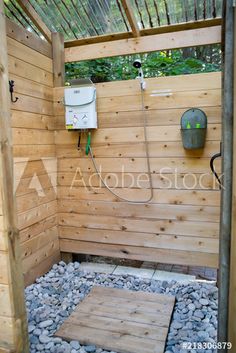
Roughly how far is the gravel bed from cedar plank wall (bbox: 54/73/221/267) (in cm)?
23

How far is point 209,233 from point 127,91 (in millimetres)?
1411

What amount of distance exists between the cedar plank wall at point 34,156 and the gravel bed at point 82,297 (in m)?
0.19

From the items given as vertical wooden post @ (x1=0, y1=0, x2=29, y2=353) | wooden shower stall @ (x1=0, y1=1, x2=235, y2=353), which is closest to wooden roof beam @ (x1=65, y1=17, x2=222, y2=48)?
wooden shower stall @ (x1=0, y1=1, x2=235, y2=353)

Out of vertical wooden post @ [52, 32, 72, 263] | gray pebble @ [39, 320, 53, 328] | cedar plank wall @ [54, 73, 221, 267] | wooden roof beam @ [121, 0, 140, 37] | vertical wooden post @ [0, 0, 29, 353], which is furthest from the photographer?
vertical wooden post @ [52, 32, 72, 263]

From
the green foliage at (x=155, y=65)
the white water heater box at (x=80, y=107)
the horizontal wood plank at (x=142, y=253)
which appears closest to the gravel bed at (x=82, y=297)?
the horizontal wood plank at (x=142, y=253)

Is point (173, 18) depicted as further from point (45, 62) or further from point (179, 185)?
point (179, 185)

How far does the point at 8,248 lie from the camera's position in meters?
1.46

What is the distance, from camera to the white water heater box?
2.58m

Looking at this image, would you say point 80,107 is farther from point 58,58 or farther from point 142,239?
point 142,239

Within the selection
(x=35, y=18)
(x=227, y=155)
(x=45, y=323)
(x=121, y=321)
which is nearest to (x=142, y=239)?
(x=121, y=321)

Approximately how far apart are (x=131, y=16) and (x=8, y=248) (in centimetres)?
194

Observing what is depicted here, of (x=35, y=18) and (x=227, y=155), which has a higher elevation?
(x=35, y=18)

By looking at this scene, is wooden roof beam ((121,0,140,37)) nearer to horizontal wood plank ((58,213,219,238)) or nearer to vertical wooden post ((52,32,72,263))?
vertical wooden post ((52,32,72,263))

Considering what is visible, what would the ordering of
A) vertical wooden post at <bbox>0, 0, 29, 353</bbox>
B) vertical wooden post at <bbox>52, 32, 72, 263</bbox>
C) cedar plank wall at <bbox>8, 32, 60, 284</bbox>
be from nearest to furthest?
vertical wooden post at <bbox>0, 0, 29, 353</bbox> < cedar plank wall at <bbox>8, 32, 60, 284</bbox> < vertical wooden post at <bbox>52, 32, 72, 263</bbox>
